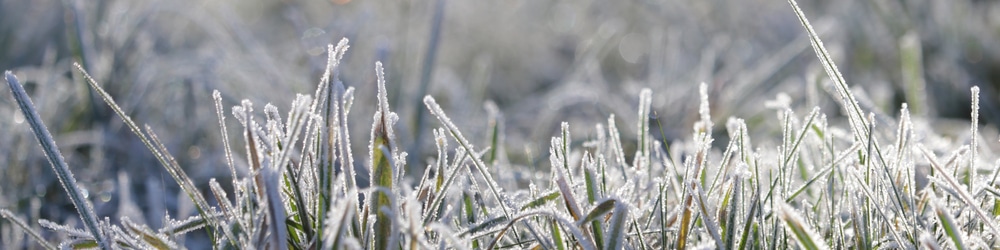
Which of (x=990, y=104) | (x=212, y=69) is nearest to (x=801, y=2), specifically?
(x=990, y=104)

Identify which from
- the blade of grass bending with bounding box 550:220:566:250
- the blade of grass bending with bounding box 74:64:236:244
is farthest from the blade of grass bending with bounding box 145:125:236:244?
the blade of grass bending with bounding box 550:220:566:250

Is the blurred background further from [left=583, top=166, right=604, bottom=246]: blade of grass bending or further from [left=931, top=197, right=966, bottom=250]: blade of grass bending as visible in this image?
[left=931, top=197, right=966, bottom=250]: blade of grass bending

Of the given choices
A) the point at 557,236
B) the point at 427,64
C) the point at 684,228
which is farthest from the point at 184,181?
the point at 427,64

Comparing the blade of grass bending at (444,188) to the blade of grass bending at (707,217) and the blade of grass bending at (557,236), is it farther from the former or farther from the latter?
the blade of grass bending at (707,217)

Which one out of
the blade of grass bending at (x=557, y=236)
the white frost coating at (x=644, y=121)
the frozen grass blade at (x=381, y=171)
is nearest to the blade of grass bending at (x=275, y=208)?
the frozen grass blade at (x=381, y=171)

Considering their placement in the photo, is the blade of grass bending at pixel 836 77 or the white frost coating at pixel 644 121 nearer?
the blade of grass bending at pixel 836 77

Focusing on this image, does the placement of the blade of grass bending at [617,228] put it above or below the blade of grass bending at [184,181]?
below
